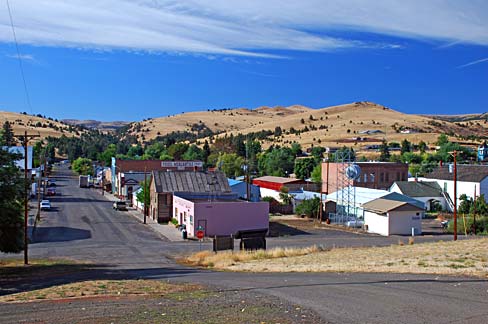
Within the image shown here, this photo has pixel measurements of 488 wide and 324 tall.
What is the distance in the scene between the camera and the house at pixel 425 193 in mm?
63875

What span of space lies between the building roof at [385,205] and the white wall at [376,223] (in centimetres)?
52

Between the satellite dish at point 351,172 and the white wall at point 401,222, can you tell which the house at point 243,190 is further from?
the white wall at point 401,222

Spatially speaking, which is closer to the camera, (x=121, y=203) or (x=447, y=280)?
(x=447, y=280)

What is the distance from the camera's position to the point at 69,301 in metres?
13.7

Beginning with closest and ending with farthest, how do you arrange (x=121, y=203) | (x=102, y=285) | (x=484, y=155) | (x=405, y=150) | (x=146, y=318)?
(x=146, y=318), (x=102, y=285), (x=121, y=203), (x=484, y=155), (x=405, y=150)

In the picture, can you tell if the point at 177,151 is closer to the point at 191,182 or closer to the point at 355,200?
the point at 191,182

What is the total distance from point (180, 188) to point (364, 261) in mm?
32283

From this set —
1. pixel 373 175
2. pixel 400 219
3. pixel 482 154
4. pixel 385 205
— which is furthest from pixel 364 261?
pixel 482 154

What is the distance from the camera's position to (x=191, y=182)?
53.8 metres

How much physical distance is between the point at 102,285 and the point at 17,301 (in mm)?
3432

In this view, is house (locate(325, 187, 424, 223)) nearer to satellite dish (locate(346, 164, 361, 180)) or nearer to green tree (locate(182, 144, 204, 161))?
satellite dish (locate(346, 164, 361, 180))

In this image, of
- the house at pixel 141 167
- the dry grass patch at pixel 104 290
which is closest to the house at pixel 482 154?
the house at pixel 141 167

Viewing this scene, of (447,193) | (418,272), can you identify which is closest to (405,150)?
(447,193)

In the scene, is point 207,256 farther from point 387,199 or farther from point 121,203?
point 121,203
